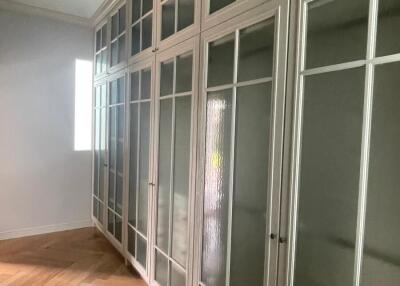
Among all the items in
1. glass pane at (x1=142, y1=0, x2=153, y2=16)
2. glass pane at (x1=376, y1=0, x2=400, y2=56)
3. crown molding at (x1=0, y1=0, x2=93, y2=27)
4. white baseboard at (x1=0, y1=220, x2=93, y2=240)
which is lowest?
white baseboard at (x1=0, y1=220, x2=93, y2=240)

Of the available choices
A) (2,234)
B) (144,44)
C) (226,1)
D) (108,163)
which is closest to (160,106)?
(144,44)

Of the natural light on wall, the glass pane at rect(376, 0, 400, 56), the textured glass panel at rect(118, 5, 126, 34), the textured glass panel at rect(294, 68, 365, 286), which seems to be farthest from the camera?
the natural light on wall

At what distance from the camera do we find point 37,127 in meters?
3.61

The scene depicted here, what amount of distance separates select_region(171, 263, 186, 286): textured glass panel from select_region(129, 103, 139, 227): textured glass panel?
0.76 meters

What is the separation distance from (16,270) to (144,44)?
2.35 meters

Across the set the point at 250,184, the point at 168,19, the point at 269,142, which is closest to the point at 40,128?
the point at 168,19

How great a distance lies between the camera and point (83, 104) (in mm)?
3875

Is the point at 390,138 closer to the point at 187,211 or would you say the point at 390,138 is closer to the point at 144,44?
the point at 187,211

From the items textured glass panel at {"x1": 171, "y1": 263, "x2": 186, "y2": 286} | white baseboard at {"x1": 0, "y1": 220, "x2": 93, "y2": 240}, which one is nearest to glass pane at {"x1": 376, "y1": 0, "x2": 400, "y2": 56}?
textured glass panel at {"x1": 171, "y1": 263, "x2": 186, "y2": 286}

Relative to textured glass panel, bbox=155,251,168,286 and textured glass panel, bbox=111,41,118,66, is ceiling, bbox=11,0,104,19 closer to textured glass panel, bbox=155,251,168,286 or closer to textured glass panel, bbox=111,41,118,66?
textured glass panel, bbox=111,41,118,66

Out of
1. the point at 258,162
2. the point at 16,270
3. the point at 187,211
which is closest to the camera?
the point at 258,162

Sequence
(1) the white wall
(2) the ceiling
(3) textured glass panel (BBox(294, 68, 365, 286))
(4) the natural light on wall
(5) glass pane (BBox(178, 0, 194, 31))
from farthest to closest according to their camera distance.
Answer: (4) the natural light on wall
(1) the white wall
(2) the ceiling
(5) glass pane (BBox(178, 0, 194, 31))
(3) textured glass panel (BBox(294, 68, 365, 286))

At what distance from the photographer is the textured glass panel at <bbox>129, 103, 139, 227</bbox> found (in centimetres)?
267

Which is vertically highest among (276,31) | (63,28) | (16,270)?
(63,28)
